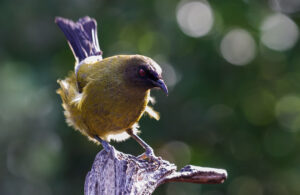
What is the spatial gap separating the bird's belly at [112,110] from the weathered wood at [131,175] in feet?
1.78

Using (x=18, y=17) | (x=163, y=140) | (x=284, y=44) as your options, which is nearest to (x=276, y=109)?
(x=284, y=44)

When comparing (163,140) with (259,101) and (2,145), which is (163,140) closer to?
(259,101)

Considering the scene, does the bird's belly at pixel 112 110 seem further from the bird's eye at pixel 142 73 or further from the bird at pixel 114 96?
the bird's eye at pixel 142 73

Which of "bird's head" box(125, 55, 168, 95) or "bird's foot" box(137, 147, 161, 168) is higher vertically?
"bird's head" box(125, 55, 168, 95)

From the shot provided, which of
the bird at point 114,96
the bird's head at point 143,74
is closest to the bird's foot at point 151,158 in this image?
the bird at point 114,96

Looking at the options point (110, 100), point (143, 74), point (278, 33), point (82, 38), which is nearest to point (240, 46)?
point (278, 33)

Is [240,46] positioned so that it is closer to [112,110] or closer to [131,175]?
[112,110]

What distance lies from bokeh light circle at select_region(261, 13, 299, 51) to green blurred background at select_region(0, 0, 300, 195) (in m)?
0.02

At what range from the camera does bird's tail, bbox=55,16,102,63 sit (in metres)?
6.39

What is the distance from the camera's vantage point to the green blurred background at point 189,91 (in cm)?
862

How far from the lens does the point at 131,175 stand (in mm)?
4141

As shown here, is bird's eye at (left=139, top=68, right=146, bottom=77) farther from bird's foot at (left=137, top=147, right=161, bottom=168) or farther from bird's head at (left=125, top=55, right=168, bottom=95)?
bird's foot at (left=137, top=147, right=161, bottom=168)

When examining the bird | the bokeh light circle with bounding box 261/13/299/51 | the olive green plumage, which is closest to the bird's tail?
the bird

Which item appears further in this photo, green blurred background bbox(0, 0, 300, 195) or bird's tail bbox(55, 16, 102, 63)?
green blurred background bbox(0, 0, 300, 195)
